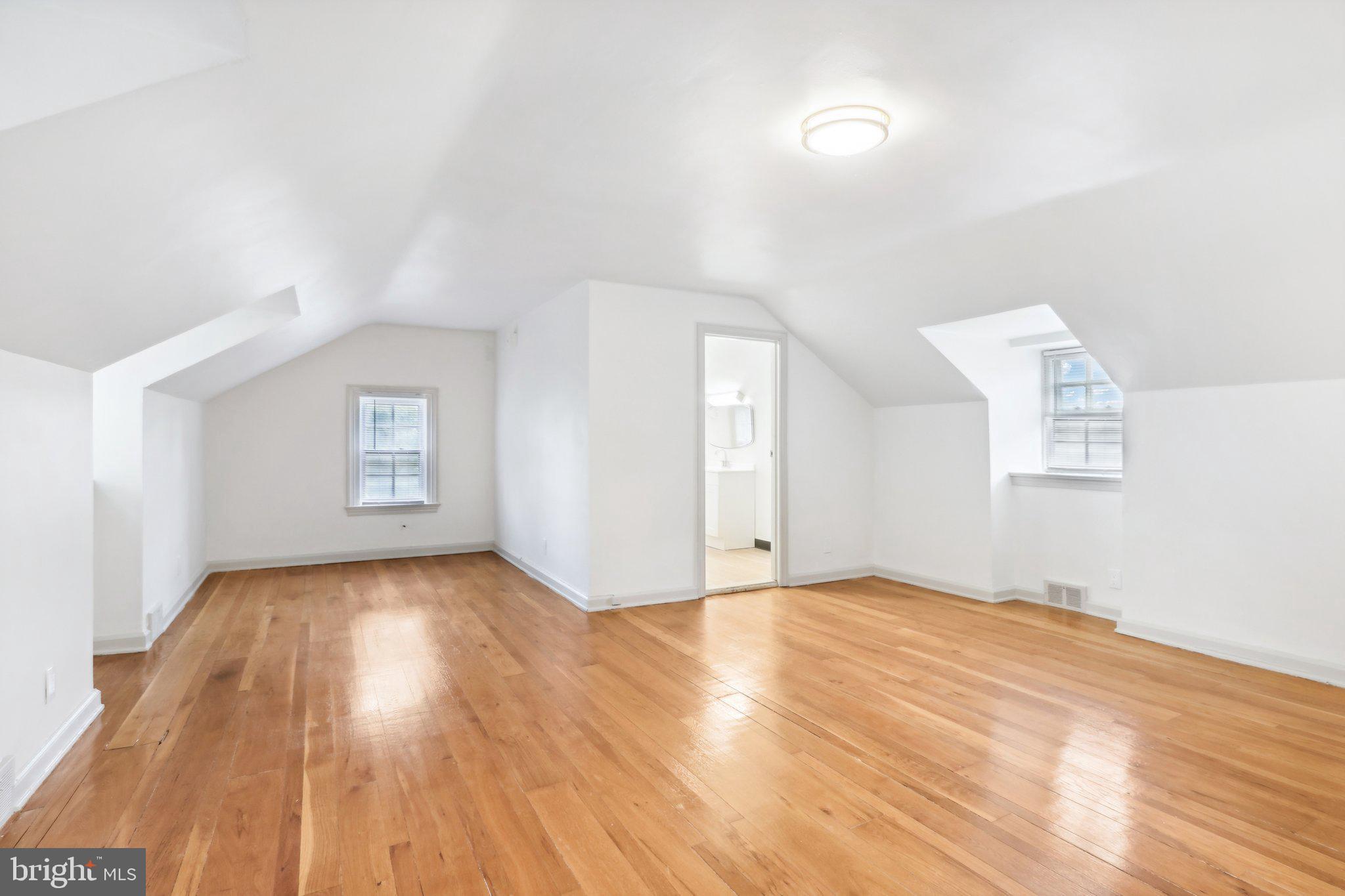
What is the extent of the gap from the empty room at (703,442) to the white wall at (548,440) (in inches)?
2.7

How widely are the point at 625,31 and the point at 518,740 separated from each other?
2719mm

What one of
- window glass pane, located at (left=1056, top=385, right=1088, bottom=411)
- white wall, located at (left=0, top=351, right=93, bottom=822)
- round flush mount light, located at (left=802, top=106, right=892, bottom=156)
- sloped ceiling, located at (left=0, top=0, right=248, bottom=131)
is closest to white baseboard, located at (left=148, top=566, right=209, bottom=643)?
white wall, located at (left=0, top=351, right=93, bottom=822)

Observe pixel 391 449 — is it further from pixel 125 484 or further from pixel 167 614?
pixel 125 484

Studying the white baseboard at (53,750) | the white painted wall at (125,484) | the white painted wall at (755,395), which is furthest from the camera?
the white painted wall at (755,395)

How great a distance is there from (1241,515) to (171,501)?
281 inches

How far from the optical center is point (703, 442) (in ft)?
17.9

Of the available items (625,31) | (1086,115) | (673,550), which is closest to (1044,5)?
(1086,115)

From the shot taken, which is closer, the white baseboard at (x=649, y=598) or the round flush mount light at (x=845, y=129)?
the round flush mount light at (x=845, y=129)

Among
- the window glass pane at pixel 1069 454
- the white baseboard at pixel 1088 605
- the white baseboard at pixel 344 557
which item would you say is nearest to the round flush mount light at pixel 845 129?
the window glass pane at pixel 1069 454

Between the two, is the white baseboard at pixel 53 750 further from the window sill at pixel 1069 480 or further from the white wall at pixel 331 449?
the window sill at pixel 1069 480

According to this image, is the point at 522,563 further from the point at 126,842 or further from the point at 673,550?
the point at 126,842

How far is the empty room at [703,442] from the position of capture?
6.42 ft

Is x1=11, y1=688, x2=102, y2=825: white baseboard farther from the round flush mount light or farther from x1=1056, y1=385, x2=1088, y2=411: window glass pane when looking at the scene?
x1=1056, y1=385, x2=1088, y2=411: window glass pane

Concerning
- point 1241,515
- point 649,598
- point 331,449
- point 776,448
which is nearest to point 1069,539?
point 1241,515
